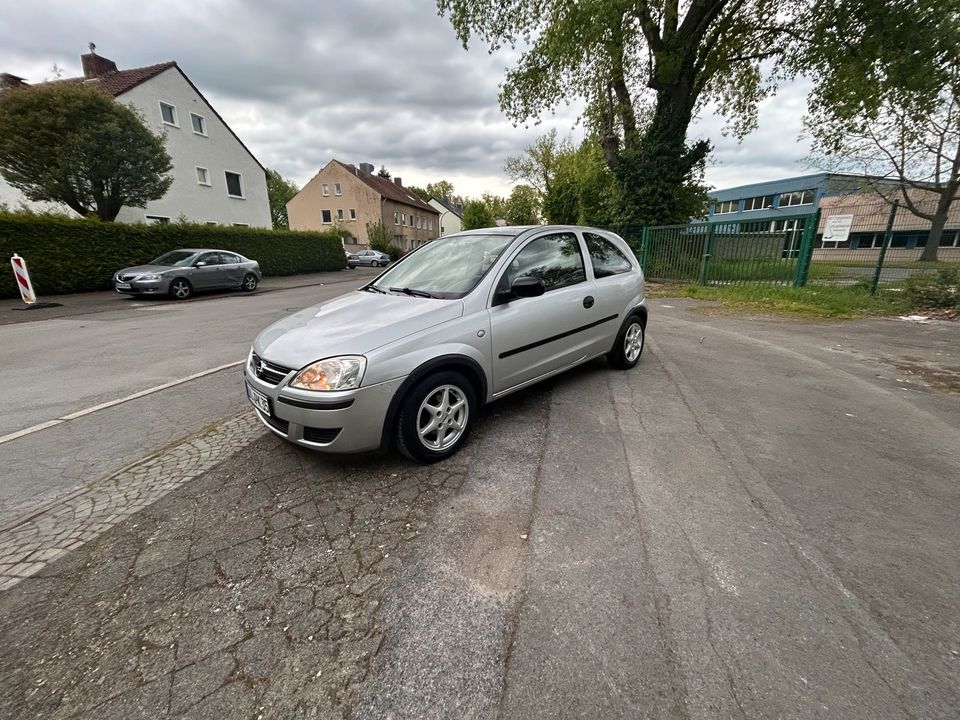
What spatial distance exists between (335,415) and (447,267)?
1848 mm

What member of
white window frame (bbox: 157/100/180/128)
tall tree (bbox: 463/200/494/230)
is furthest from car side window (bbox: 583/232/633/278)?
tall tree (bbox: 463/200/494/230)

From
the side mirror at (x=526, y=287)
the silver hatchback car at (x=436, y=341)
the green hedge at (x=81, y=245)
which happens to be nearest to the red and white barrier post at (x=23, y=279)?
the green hedge at (x=81, y=245)

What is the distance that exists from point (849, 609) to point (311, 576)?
→ 96.5 inches

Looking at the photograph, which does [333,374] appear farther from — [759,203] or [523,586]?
[759,203]

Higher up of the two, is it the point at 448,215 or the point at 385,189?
the point at 385,189

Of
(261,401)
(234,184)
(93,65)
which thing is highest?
(93,65)

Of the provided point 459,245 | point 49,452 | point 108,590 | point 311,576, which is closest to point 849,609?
point 311,576

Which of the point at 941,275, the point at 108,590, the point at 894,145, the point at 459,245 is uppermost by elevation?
the point at 894,145

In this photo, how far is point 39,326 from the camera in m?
8.22

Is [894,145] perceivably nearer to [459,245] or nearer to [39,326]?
[459,245]

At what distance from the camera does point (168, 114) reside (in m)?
20.7

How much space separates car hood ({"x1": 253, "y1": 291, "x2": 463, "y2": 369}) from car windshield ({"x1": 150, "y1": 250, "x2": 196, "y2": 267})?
1183 centimetres

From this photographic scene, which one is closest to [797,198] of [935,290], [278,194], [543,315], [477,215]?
[477,215]

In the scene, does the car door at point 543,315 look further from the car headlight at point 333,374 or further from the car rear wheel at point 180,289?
the car rear wheel at point 180,289
